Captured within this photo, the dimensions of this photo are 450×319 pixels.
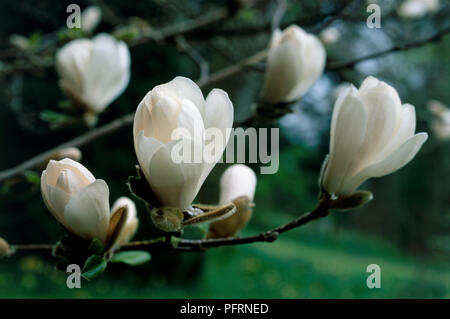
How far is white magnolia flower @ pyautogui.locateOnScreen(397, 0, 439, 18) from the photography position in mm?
1637

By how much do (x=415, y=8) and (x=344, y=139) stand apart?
5.28ft

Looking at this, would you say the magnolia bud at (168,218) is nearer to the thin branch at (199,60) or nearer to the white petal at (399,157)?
the white petal at (399,157)

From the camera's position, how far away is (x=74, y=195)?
0.27 meters

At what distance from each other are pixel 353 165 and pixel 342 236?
4489 millimetres

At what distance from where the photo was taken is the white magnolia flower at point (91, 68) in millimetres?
568

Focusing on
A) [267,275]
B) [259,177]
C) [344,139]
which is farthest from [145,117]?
[259,177]

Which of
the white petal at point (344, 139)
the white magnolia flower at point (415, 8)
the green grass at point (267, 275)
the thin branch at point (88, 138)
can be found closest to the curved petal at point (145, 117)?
the white petal at point (344, 139)

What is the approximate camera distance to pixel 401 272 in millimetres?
3453

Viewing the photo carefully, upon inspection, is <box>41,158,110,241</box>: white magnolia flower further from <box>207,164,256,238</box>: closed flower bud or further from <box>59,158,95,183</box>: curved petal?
<box>207,164,256,238</box>: closed flower bud

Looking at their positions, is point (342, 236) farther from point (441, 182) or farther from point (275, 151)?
point (275, 151)

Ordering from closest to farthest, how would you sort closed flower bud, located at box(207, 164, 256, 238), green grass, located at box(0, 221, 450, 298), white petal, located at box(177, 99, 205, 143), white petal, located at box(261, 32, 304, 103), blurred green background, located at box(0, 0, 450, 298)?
white petal, located at box(177, 99, 205, 143), closed flower bud, located at box(207, 164, 256, 238), white petal, located at box(261, 32, 304, 103), blurred green background, located at box(0, 0, 450, 298), green grass, located at box(0, 221, 450, 298)

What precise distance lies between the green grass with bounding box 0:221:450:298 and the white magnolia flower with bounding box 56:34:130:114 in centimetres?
175

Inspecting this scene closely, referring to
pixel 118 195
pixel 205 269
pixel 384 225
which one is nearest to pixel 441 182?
pixel 384 225

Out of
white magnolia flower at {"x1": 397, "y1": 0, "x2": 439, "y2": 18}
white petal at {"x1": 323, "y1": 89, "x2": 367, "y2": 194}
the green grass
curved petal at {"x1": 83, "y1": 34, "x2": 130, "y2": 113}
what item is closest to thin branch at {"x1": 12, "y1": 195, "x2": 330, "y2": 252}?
white petal at {"x1": 323, "y1": 89, "x2": 367, "y2": 194}
